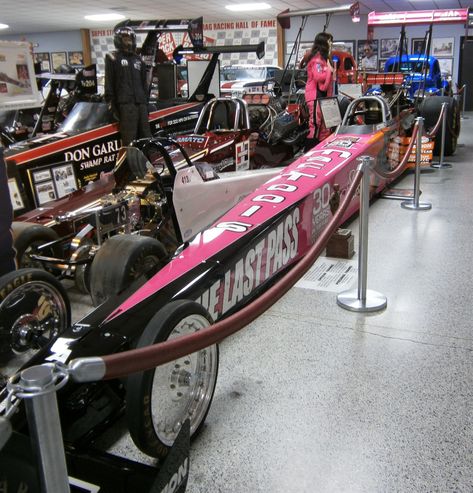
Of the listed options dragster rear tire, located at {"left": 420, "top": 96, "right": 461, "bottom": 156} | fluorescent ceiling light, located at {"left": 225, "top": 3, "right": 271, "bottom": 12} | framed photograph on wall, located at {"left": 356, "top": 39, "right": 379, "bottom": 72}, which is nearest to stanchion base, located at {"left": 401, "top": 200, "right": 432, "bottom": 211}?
dragster rear tire, located at {"left": 420, "top": 96, "right": 461, "bottom": 156}

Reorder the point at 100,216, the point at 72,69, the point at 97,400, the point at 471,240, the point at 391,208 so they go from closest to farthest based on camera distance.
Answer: the point at 97,400, the point at 100,216, the point at 471,240, the point at 391,208, the point at 72,69

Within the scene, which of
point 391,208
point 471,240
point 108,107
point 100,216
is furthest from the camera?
point 108,107

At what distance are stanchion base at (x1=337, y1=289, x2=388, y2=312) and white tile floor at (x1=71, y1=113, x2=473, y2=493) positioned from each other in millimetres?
48

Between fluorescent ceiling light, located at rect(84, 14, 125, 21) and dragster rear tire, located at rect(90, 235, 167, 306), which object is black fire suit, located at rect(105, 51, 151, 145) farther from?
fluorescent ceiling light, located at rect(84, 14, 125, 21)

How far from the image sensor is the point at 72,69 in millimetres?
8523

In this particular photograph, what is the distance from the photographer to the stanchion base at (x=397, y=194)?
19.2 feet

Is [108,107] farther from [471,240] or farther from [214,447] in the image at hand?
[214,447]

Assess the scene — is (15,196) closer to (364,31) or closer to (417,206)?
(417,206)

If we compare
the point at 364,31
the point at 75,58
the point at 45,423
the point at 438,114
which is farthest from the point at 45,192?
the point at 75,58

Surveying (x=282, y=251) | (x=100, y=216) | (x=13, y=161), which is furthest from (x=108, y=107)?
(x=282, y=251)

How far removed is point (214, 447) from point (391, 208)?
394 centimetres

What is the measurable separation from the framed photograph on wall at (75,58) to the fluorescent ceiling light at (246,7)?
7.25 meters

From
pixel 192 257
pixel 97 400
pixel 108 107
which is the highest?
pixel 108 107

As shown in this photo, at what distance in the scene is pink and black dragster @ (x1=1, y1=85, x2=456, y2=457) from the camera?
1.88 metres
